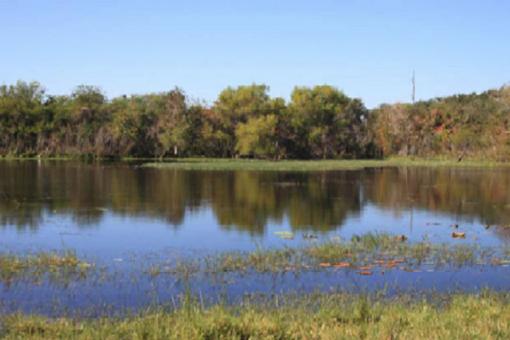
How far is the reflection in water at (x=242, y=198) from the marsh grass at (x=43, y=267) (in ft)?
16.7

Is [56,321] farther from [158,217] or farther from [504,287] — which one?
[158,217]

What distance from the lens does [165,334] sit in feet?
21.7

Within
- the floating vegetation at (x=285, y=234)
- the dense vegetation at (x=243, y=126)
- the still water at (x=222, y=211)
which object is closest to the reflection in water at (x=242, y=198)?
the still water at (x=222, y=211)

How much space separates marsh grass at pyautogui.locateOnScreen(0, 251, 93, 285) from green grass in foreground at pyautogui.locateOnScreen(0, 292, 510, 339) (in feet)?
9.88

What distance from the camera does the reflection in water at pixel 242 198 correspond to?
20.0m

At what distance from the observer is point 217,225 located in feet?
60.5

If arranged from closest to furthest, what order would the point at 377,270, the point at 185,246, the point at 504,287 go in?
the point at 504,287 → the point at 377,270 → the point at 185,246

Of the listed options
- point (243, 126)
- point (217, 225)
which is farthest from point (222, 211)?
point (243, 126)

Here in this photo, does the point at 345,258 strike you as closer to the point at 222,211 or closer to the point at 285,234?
the point at 285,234

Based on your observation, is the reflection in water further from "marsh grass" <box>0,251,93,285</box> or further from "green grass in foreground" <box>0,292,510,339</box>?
"green grass in foreground" <box>0,292,510,339</box>

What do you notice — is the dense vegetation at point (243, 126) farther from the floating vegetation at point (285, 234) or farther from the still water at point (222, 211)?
the floating vegetation at point (285, 234)

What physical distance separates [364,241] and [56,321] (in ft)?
28.8

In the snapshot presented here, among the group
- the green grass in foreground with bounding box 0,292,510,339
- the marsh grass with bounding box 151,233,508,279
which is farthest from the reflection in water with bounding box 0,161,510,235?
the green grass in foreground with bounding box 0,292,510,339

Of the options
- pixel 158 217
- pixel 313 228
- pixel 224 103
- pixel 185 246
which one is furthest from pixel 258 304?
pixel 224 103
